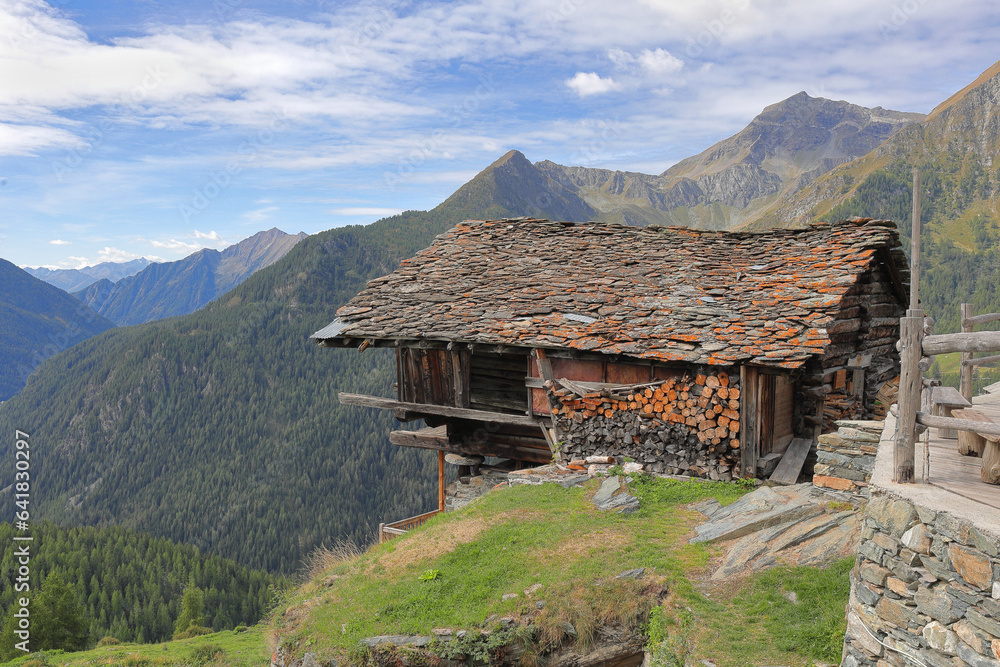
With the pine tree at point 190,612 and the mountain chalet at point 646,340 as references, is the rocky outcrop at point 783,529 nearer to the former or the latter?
the mountain chalet at point 646,340

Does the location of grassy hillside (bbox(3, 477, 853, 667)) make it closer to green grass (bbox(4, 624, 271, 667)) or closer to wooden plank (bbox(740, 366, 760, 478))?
wooden plank (bbox(740, 366, 760, 478))

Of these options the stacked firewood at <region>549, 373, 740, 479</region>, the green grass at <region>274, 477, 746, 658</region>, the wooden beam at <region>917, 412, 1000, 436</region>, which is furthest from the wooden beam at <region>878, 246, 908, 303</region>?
the wooden beam at <region>917, 412, 1000, 436</region>

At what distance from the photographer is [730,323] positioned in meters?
10.1

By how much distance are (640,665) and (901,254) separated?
1028 cm

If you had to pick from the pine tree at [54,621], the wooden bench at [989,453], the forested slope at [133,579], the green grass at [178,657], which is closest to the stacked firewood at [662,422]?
the wooden bench at [989,453]

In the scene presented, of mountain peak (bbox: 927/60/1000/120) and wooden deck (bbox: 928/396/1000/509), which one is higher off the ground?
mountain peak (bbox: 927/60/1000/120)

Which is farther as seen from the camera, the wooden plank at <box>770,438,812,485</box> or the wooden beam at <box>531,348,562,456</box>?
the wooden beam at <box>531,348,562,456</box>

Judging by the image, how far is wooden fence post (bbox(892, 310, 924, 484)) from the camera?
4.18 metres

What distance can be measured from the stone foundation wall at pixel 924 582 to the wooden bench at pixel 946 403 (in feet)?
4.91

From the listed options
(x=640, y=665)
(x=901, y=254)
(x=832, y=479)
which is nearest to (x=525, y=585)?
(x=640, y=665)

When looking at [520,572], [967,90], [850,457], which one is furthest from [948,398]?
[967,90]

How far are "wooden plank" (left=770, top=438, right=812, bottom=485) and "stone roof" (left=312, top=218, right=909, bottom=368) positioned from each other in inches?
83.4

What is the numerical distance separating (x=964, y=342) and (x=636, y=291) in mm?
8203

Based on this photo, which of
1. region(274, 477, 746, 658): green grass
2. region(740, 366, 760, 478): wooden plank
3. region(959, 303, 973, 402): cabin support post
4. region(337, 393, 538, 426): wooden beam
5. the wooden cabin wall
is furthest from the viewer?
region(337, 393, 538, 426): wooden beam
